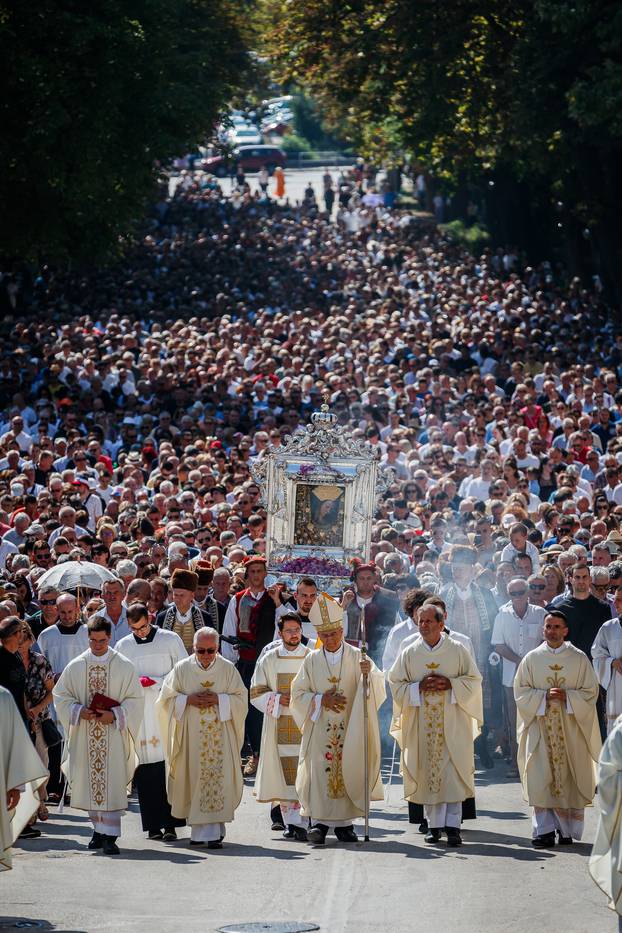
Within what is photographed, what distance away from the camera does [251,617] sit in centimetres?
1580

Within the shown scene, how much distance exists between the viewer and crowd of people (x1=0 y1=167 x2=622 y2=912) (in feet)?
45.4

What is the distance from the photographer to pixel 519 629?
15.7m

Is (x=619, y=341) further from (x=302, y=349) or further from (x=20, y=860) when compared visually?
(x=20, y=860)

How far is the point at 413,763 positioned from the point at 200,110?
22.2m

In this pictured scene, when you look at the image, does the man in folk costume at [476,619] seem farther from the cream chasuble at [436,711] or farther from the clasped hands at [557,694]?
the clasped hands at [557,694]

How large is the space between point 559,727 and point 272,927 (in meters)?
3.40

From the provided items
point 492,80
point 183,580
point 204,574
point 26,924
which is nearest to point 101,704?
point 183,580

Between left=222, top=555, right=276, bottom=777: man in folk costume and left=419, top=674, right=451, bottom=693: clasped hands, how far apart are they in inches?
108

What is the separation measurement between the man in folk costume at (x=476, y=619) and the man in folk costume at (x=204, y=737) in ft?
10.5

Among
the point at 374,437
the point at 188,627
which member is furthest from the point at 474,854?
the point at 374,437

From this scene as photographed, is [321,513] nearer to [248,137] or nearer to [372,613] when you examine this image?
[372,613]

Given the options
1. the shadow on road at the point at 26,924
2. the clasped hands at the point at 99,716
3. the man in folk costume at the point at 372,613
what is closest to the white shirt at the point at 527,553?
the man in folk costume at the point at 372,613

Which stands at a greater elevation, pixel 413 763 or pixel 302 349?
pixel 302 349

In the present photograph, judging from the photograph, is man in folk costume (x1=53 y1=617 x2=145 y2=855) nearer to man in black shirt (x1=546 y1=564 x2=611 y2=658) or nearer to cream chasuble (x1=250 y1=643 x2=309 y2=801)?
cream chasuble (x1=250 y1=643 x2=309 y2=801)
